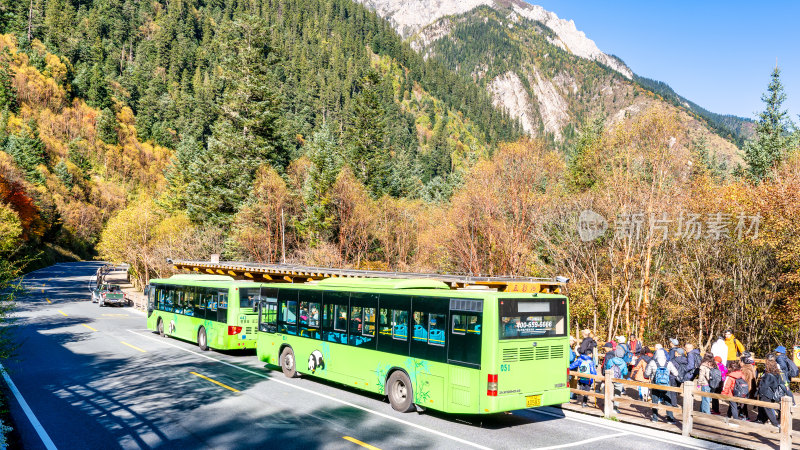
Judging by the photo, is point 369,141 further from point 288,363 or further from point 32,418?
point 32,418

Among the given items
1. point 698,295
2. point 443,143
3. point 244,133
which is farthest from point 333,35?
point 698,295

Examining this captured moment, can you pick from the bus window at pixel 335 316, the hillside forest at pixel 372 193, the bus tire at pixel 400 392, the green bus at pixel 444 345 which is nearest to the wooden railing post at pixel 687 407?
the green bus at pixel 444 345

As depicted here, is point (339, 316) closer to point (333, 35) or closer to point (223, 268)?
point (223, 268)

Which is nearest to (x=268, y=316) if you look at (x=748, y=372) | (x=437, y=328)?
(x=437, y=328)

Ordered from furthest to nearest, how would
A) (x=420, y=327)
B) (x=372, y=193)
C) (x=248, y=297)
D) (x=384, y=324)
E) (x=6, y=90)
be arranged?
1. (x=6, y=90)
2. (x=372, y=193)
3. (x=248, y=297)
4. (x=384, y=324)
5. (x=420, y=327)

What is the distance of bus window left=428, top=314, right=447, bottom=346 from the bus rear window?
4.95ft

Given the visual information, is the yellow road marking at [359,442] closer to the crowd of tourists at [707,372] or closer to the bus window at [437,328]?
the bus window at [437,328]

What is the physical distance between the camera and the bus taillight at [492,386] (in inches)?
443

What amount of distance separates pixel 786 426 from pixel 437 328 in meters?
7.06

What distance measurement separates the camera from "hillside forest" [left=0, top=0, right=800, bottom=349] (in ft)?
76.7

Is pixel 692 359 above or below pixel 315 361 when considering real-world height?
above

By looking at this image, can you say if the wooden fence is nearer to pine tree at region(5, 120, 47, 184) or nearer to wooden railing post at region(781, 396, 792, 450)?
wooden railing post at region(781, 396, 792, 450)

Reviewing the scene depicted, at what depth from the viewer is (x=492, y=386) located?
1126cm

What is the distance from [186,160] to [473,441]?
8081cm
